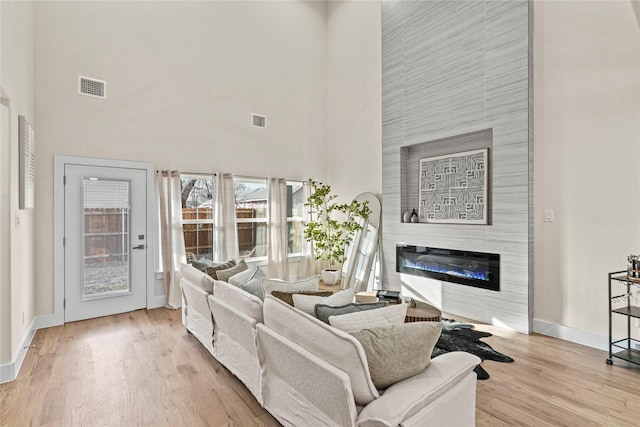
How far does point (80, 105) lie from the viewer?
432cm

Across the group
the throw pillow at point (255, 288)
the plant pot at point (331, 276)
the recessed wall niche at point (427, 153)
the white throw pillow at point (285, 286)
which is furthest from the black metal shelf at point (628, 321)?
the plant pot at point (331, 276)

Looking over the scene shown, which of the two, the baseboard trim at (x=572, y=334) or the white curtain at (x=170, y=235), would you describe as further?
the white curtain at (x=170, y=235)

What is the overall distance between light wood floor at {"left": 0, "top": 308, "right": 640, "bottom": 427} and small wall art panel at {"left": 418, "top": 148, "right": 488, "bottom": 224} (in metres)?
1.52

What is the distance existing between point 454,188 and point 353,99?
2.74m

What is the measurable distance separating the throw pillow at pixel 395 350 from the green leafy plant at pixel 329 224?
4092 millimetres

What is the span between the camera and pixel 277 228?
6133 millimetres

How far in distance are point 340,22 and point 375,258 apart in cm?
448

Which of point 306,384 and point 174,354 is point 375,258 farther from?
point 306,384

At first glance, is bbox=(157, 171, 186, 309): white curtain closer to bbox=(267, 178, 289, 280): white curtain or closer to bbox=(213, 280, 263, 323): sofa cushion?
bbox=(267, 178, 289, 280): white curtain

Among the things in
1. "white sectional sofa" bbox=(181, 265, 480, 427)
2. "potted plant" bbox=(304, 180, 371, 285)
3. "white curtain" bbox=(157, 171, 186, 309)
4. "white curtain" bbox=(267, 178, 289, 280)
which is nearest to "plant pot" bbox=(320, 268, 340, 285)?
"potted plant" bbox=(304, 180, 371, 285)

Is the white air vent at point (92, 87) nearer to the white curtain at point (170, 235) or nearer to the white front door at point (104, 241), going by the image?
the white front door at point (104, 241)

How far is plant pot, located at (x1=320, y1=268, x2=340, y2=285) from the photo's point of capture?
621 cm

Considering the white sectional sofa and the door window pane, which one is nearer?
the white sectional sofa

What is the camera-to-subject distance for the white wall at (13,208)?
2762 millimetres
